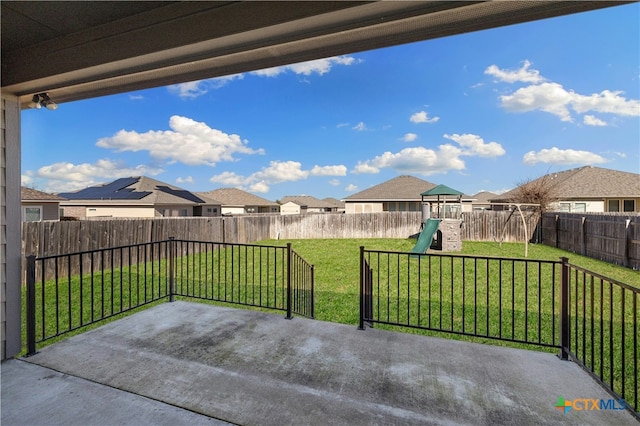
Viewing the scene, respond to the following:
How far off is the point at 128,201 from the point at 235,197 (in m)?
16.3

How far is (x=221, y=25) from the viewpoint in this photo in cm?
188

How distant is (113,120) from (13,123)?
2245 centimetres

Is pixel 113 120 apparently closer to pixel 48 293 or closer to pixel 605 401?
pixel 48 293

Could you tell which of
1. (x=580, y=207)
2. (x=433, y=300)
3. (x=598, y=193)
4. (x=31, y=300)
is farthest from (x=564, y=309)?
(x=598, y=193)

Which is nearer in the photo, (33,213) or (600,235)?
(600,235)

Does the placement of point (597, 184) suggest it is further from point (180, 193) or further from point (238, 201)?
point (238, 201)

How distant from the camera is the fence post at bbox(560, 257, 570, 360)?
253 centimetres

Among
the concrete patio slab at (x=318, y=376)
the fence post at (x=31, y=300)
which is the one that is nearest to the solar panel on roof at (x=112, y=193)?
the fence post at (x=31, y=300)

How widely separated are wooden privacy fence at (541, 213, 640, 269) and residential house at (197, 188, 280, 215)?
28.7 m

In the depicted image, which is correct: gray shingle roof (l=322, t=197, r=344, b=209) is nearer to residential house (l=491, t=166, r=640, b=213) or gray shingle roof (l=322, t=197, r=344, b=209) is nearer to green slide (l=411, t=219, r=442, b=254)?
residential house (l=491, t=166, r=640, b=213)

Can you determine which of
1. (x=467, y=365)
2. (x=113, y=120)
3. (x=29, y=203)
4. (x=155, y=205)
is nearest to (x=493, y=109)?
(x=467, y=365)

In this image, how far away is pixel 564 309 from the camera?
2.55 metres

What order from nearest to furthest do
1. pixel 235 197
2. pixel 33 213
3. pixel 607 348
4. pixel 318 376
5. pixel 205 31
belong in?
pixel 205 31, pixel 318 376, pixel 607 348, pixel 33 213, pixel 235 197

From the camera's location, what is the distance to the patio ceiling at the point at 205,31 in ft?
5.64
